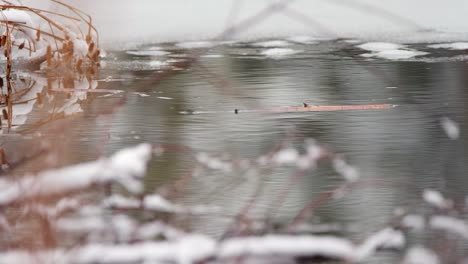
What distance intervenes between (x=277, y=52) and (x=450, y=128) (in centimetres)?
226

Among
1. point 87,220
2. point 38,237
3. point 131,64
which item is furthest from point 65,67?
point 38,237

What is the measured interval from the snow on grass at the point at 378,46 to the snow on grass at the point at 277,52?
332 mm

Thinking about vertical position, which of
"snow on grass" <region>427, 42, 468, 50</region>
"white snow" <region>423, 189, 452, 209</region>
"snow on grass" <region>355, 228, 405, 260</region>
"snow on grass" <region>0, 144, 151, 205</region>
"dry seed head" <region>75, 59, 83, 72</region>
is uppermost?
"snow on grass" <region>0, 144, 151, 205</region>

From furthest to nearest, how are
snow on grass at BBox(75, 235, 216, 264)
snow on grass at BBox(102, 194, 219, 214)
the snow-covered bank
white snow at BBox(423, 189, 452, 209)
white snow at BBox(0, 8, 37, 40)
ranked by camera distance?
the snow-covered bank → white snow at BBox(0, 8, 37, 40) → white snow at BBox(423, 189, 452, 209) → snow on grass at BBox(102, 194, 219, 214) → snow on grass at BBox(75, 235, 216, 264)

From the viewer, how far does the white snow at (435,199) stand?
2.19m

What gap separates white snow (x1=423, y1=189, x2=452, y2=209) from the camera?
2.19 meters

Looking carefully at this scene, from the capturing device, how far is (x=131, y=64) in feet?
17.6

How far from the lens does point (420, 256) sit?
5.73ft

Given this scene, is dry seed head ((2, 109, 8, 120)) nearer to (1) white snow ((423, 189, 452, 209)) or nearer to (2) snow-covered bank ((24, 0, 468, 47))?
(1) white snow ((423, 189, 452, 209))

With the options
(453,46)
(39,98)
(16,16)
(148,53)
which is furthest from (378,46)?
(39,98)

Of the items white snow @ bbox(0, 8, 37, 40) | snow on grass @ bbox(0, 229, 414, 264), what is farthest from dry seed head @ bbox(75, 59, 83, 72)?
snow on grass @ bbox(0, 229, 414, 264)

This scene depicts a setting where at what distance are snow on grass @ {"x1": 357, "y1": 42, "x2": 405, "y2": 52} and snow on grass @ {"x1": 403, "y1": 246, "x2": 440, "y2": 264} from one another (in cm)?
377

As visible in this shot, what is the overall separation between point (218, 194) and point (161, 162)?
0.49 metres

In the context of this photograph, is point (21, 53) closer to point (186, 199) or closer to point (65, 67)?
point (65, 67)
